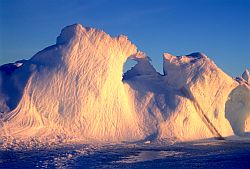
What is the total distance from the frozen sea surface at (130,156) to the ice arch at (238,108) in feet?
23.4

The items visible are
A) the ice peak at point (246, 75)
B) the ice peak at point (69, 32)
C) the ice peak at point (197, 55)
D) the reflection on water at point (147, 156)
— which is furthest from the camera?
the ice peak at point (246, 75)

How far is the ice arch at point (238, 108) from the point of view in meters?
30.8

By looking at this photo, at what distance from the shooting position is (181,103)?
28000 millimetres

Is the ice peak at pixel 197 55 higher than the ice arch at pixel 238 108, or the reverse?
the ice peak at pixel 197 55

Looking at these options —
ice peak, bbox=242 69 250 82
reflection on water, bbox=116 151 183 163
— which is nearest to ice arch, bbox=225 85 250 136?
ice peak, bbox=242 69 250 82

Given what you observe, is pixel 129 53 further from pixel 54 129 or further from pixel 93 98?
pixel 54 129

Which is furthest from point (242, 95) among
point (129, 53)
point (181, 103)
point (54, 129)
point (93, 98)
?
point (54, 129)

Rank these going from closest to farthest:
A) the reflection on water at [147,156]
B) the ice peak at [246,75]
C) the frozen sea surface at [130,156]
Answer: the frozen sea surface at [130,156] → the reflection on water at [147,156] → the ice peak at [246,75]

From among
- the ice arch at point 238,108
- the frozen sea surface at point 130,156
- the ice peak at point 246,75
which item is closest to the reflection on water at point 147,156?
the frozen sea surface at point 130,156

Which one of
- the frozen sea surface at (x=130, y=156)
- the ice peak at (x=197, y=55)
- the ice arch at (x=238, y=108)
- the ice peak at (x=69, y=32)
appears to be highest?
the ice peak at (x=69, y=32)

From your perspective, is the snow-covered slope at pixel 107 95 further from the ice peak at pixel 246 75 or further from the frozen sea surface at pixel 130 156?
the ice peak at pixel 246 75

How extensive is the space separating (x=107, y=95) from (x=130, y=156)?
23.9 ft

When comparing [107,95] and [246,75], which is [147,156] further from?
[246,75]

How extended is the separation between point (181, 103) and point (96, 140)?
6337mm
